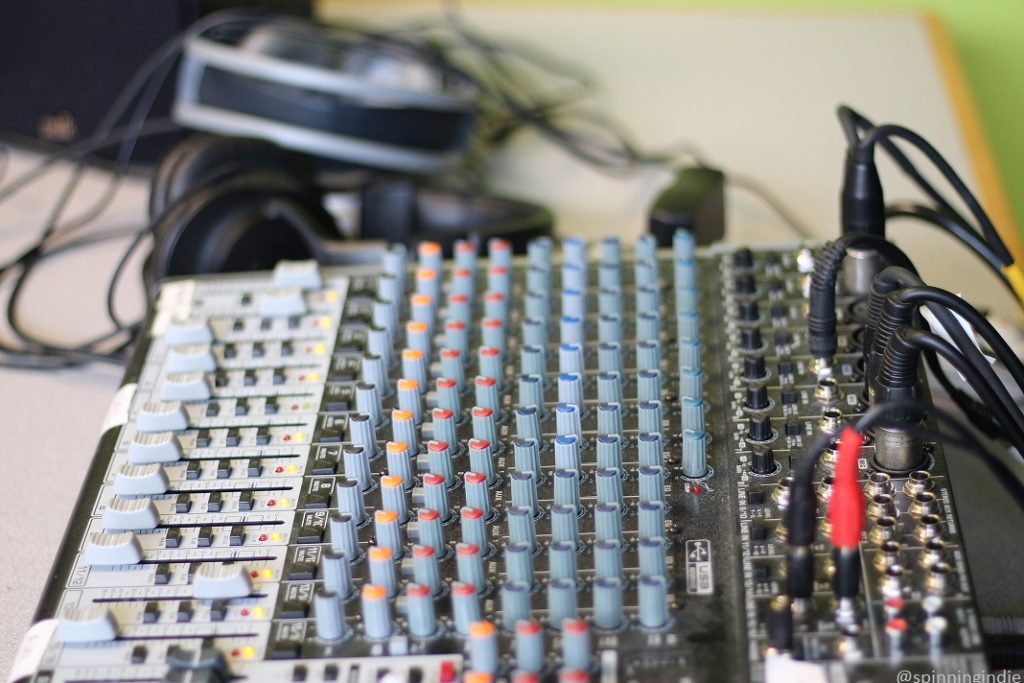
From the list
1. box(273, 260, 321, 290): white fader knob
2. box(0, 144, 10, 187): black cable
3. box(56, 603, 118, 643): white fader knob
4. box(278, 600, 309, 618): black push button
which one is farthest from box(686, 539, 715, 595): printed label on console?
box(0, 144, 10, 187): black cable

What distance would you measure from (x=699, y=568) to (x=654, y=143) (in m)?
0.84

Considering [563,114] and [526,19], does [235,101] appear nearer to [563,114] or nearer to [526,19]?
[563,114]

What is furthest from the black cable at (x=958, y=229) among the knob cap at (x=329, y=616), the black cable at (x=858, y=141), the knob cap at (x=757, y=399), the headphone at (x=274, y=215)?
the knob cap at (x=329, y=616)

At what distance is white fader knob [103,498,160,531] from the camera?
0.81 meters

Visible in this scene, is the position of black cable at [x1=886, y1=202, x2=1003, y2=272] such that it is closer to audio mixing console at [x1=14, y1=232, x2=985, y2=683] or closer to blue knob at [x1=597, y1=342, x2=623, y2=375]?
audio mixing console at [x1=14, y1=232, x2=985, y2=683]

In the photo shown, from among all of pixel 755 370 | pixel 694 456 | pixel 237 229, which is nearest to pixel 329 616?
pixel 694 456

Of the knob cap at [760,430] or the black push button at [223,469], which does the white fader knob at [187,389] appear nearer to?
the black push button at [223,469]

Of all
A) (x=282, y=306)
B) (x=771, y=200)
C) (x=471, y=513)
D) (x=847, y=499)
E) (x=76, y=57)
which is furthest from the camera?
(x=76, y=57)

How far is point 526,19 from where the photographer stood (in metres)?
1.80

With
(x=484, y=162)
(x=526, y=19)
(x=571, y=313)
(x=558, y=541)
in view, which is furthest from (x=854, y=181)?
(x=526, y=19)

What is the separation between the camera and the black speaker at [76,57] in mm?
1448

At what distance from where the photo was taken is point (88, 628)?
720mm

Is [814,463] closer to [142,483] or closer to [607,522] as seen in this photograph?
[607,522]

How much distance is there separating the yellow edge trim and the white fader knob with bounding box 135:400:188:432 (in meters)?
0.69
